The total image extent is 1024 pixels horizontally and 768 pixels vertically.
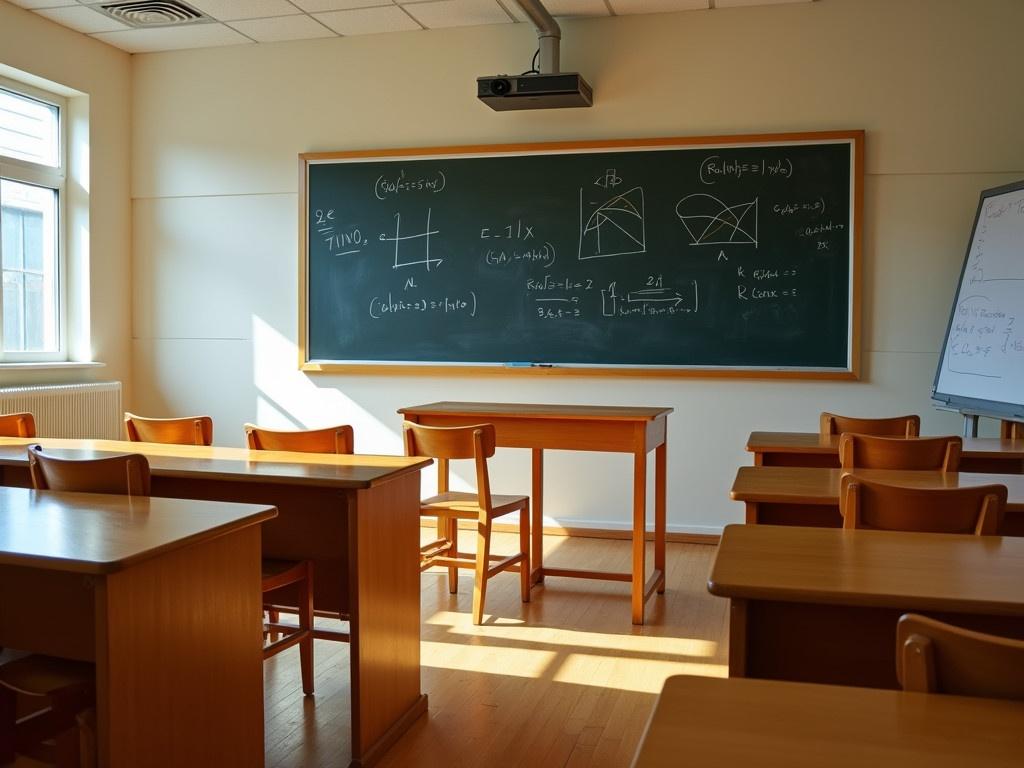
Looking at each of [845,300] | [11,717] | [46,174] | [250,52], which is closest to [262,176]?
[250,52]

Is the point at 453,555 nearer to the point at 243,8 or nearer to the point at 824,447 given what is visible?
the point at 824,447

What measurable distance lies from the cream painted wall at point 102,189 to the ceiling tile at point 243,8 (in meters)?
0.99

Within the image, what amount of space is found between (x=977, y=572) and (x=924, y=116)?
4098 mm

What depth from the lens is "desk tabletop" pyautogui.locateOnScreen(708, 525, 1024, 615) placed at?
1.71m

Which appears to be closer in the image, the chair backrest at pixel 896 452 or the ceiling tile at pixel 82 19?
the chair backrest at pixel 896 452

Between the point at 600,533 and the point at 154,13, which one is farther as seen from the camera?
the point at 600,533

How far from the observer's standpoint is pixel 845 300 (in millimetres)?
5457

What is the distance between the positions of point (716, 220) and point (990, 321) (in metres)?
1.56

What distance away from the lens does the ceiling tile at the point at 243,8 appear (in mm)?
5590

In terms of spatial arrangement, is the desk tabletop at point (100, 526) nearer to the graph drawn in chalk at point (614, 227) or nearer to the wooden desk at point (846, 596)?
the wooden desk at point (846, 596)

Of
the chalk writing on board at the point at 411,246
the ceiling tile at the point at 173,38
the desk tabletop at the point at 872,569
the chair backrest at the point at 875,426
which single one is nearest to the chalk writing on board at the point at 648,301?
the chalk writing on board at the point at 411,246

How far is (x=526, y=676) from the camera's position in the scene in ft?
11.6

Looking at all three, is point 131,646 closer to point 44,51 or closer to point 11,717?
point 11,717

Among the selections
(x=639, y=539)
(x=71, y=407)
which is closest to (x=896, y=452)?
(x=639, y=539)
